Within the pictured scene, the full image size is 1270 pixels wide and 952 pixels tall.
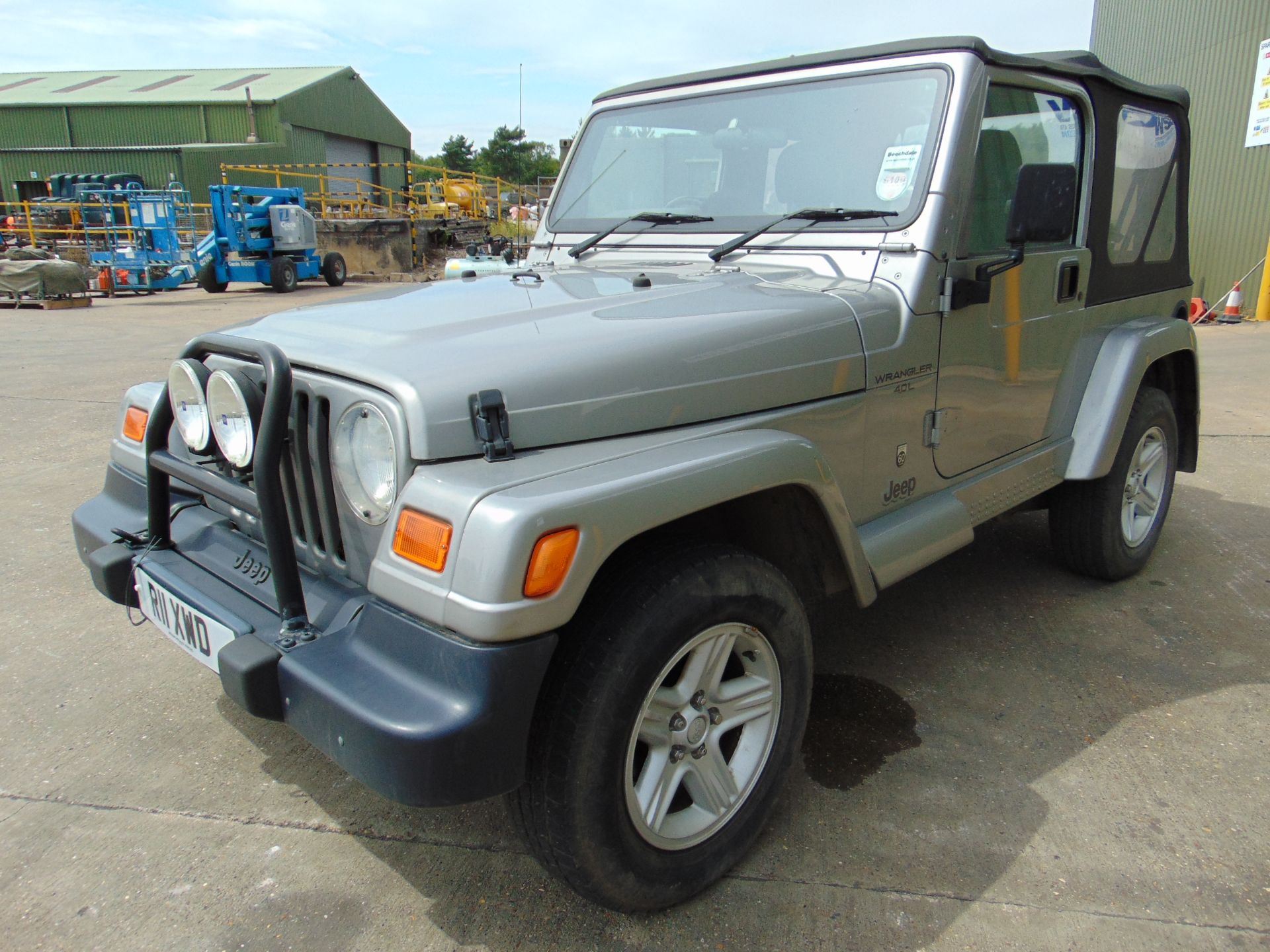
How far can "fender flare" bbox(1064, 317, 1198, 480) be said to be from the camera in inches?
132

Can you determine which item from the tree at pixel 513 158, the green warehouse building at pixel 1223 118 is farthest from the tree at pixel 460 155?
the green warehouse building at pixel 1223 118

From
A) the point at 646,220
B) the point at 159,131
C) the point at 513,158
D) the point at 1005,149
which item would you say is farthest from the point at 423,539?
the point at 513,158

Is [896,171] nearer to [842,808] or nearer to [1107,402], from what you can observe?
[1107,402]

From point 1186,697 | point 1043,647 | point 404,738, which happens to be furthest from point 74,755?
point 1186,697

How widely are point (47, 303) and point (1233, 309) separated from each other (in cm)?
1853

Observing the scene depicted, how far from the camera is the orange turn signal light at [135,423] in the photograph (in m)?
2.71

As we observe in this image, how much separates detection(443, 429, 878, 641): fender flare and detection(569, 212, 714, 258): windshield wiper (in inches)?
48.5

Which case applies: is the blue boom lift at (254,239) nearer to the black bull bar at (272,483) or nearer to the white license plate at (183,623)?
the white license plate at (183,623)

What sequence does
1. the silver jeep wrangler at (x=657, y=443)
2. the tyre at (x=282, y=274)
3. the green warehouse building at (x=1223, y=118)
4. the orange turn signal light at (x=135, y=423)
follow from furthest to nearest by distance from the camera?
the tyre at (x=282, y=274) < the green warehouse building at (x=1223, y=118) < the orange turn signal light at (x=135, y=423) < the silver jeep wrangler at (x=657, y=443)

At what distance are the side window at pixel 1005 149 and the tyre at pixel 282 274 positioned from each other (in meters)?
17.6

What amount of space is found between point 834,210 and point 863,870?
6.05ft

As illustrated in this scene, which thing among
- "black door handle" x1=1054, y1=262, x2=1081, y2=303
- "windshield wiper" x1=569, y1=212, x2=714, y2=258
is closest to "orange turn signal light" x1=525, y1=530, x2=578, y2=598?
"windshield wiper" x1=569, y1=212, x2=714, y2=258

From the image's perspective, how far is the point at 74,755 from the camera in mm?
2684

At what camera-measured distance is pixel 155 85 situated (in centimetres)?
3797
